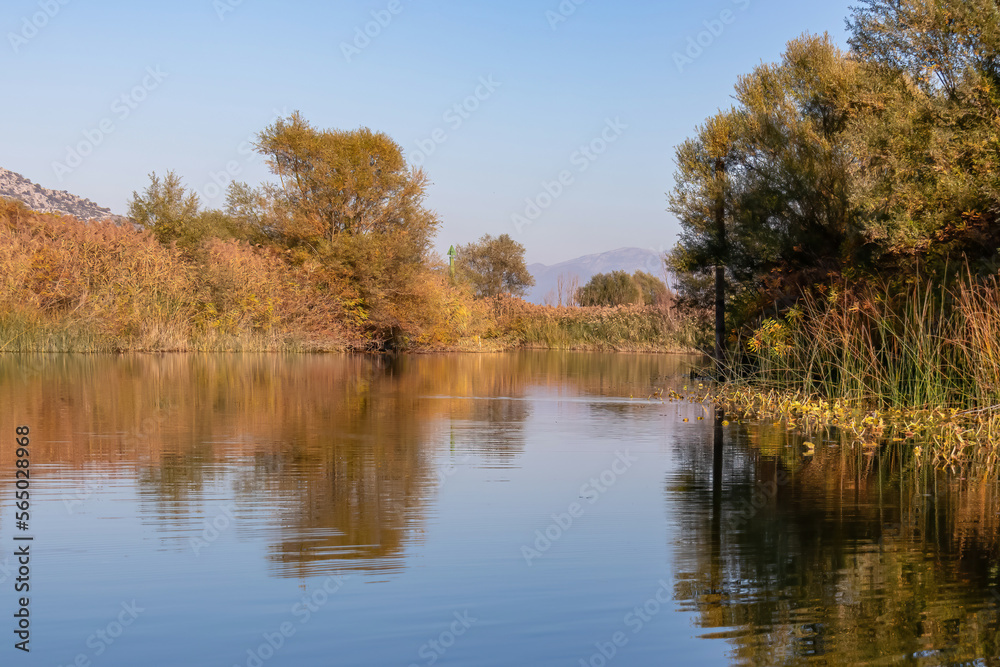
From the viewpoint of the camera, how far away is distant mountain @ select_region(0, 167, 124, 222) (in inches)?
4070

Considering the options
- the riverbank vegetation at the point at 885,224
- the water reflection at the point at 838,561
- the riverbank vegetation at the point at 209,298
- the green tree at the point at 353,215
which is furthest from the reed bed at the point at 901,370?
the green tree at the point at 353,215

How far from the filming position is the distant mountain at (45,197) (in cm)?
10338

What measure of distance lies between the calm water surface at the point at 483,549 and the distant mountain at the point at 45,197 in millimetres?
105217

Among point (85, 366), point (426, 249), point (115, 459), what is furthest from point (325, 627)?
point (426, 249)

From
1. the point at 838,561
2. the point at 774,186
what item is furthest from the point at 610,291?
the point at 838,561

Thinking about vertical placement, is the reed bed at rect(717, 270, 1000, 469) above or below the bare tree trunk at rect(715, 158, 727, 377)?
below

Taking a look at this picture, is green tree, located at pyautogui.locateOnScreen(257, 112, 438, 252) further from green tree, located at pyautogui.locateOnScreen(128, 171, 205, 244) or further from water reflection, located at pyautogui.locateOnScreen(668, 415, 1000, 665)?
water reflection, located at pyautogui.locateOnScreen(668, 415, 1000, 665)

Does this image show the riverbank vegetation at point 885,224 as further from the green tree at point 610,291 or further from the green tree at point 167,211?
the green tree at point 610,291

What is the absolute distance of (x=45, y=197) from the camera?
107 m

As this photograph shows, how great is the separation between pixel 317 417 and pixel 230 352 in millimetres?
17184

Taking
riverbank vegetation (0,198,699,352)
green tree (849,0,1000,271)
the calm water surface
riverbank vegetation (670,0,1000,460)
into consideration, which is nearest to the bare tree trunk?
riverbank vegetation (670,0,1000,460)

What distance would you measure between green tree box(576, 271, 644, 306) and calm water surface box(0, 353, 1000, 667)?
46060 mm

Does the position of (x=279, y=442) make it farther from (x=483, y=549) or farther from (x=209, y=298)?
(x=209, y=298)

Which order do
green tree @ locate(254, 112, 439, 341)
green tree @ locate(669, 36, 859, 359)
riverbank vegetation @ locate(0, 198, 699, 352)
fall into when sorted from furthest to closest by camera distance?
green tree @ locate(254, 112, 439, 341), riverbank vegetation @ locate(0, 198, 699, 352), green tree @ locate(669, 36, 859, 359)
